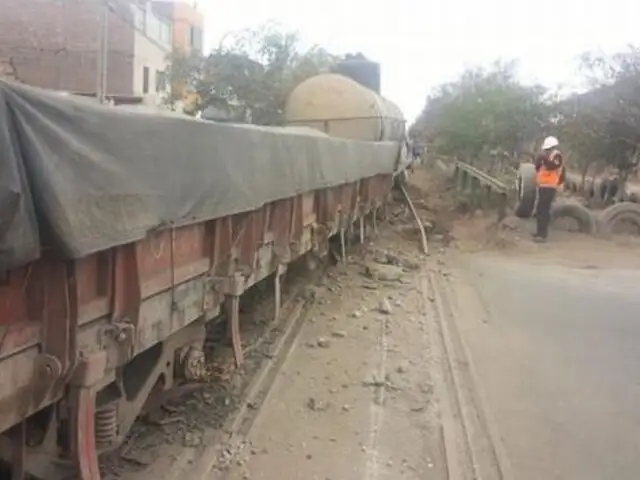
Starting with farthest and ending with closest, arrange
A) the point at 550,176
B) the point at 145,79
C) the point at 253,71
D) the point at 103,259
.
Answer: the point at 145,79
the point at 253,71
the point at 550,176
the point at 103,259

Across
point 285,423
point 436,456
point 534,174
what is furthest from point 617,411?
point 534,174

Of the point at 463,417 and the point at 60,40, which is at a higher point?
the point at 60,40

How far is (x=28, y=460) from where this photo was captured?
3.19 metres

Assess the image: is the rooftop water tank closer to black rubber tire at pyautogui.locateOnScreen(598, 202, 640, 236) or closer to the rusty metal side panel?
black rubber tire at pyautogui.locateOnScreen(598, 202, 640, 236)

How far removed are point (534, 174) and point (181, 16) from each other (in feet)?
139

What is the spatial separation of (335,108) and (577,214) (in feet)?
19.3

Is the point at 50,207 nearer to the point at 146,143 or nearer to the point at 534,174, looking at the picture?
the point at 146,143

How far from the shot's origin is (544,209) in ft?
49.6

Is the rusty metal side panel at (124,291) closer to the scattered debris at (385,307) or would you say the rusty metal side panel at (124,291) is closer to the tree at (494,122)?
the scattered debris at (385,307)

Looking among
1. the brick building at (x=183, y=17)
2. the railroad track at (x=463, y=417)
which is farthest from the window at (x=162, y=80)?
the brick building at (x=183, y=17)

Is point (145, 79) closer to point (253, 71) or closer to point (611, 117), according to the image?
point (253, 71)

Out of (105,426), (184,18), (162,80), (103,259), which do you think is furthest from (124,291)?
(184,18)

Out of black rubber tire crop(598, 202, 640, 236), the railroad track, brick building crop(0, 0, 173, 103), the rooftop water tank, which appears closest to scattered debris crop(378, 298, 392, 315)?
the railroad track

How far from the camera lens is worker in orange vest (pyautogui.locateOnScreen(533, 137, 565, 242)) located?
14906 mm
